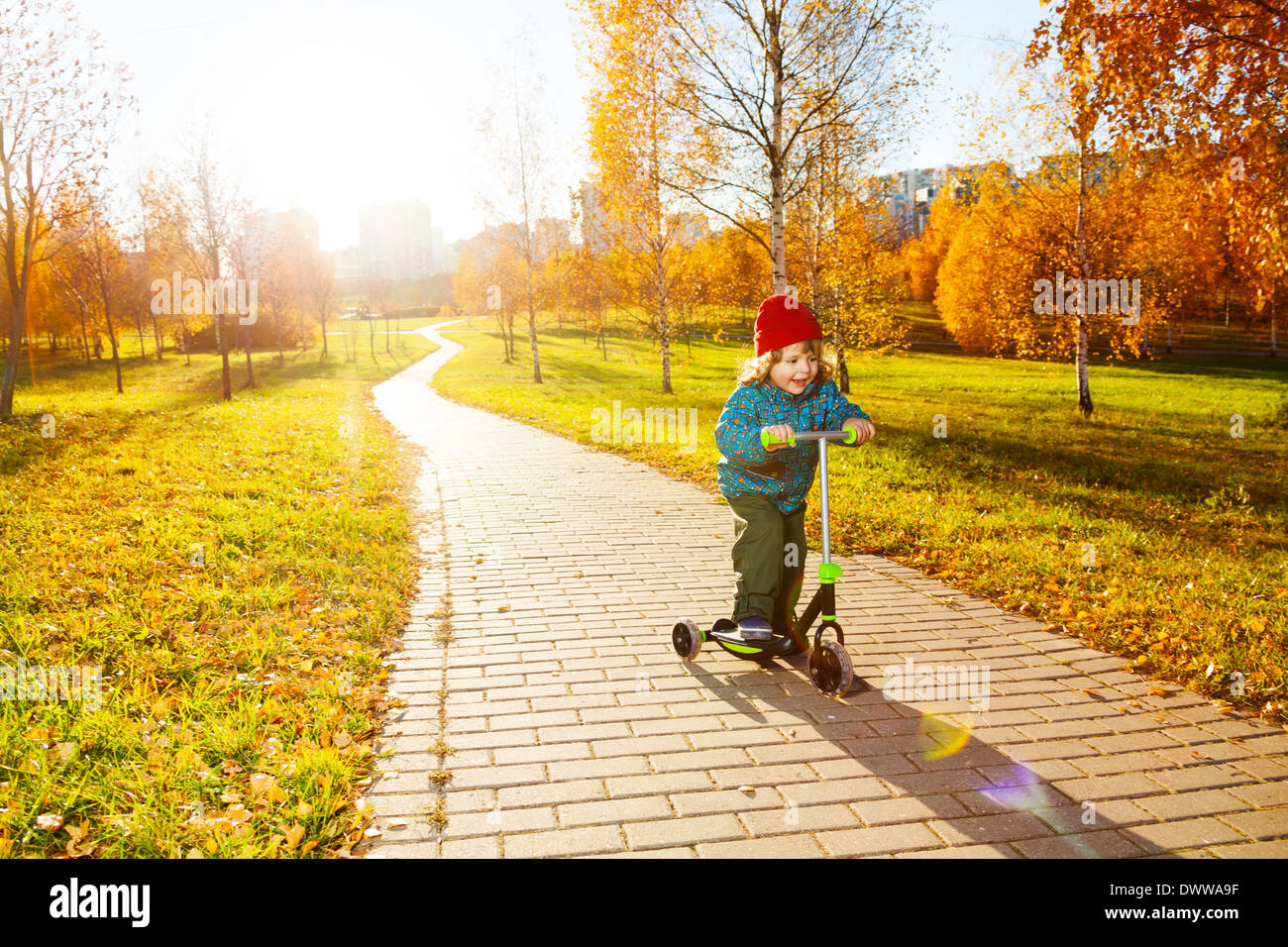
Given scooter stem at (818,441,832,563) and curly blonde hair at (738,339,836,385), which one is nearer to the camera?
scooter stem at (818,441,832,563)

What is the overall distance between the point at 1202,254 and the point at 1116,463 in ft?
121

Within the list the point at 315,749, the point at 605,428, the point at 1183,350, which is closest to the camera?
the point at 315,749

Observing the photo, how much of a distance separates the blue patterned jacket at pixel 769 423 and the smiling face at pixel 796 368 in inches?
3.3

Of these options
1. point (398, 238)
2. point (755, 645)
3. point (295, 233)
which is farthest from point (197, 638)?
point (398, 238)

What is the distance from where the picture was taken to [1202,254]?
40438 millimetres

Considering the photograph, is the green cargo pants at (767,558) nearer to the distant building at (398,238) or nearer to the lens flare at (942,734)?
the lens flare at (942,734)

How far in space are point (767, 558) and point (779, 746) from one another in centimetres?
111

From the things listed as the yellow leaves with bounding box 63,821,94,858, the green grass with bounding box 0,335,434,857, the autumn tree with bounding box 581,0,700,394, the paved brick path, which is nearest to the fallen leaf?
the green grass with bounding box 0,335,434,857

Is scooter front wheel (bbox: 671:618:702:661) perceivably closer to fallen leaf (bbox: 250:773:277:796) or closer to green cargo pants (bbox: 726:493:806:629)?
green cargo pants (bbox: 726:493:806:629)

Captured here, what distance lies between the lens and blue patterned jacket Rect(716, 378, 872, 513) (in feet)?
14.2

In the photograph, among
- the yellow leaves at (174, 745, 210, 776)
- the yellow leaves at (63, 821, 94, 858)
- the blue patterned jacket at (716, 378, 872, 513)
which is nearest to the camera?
the yellow leaves at (63, 821, 94, 858)

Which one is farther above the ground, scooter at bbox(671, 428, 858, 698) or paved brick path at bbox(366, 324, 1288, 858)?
scooter at bbox(671, 428, 858, 698)
